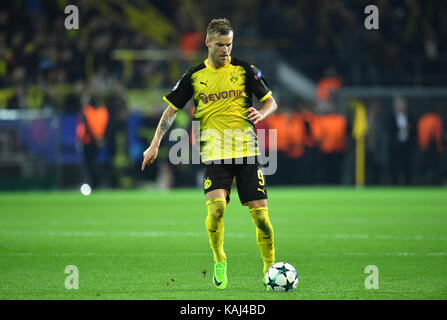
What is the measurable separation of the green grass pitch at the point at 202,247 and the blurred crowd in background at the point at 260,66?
3419 mm

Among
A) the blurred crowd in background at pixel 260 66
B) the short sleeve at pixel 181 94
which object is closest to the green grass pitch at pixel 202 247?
the short sleeve at pixel 181 94

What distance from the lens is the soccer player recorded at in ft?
22.7

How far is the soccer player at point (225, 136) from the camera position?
6906mm

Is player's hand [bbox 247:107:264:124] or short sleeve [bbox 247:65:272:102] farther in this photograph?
short sleeve [bbox 247:65:272:102]

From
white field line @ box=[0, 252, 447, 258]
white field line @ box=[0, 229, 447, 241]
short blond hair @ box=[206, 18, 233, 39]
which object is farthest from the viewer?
white field line @ box=[0, 229, 447, 241]

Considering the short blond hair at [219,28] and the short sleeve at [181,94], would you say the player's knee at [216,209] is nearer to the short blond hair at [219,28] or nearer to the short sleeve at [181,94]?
the short sleeve at [181,94]

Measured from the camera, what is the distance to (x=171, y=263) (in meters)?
8.43

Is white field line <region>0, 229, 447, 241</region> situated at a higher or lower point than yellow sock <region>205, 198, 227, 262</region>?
lower

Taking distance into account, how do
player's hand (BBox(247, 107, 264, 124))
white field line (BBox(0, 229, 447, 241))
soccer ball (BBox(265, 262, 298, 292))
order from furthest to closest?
1. white field line (BBox(0, 229, 447, 241))
2. player's hand (BBox(247, 107, 264, 124))
3. soccer ball (BBox(265, 262, 298, 292))

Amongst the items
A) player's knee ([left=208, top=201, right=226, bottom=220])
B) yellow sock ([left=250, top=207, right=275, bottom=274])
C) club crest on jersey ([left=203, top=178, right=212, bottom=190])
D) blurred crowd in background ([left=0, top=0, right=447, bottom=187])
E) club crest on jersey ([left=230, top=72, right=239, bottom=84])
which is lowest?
yellow sock ([left=250, top=207, right=275, bottom=274])

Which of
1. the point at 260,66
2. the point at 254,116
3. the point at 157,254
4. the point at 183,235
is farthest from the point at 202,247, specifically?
the point at 260,66

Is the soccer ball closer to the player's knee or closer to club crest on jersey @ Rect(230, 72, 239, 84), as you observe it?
the player's knee

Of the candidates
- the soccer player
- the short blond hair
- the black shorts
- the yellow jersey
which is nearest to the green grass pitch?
the soccer player
